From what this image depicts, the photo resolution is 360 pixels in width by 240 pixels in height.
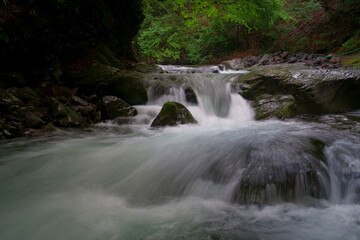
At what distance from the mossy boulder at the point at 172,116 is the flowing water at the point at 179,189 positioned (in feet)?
3.94

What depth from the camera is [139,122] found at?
19.3ft

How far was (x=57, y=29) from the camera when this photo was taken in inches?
263

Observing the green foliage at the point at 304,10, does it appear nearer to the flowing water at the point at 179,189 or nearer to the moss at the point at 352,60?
the moss at the point at 352,60

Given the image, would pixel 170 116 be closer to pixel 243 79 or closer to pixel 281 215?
pixel 243 79

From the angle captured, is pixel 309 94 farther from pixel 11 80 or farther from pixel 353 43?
pixel 11 80

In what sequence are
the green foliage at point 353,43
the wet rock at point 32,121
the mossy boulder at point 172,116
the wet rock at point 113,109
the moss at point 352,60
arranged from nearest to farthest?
1. the wet rock at point 32,121
2. the mossy boulder at point 172,116
3. the wet rock at point 113,109
4. the moss at point 352,60
5. the green foliage at point 353,43

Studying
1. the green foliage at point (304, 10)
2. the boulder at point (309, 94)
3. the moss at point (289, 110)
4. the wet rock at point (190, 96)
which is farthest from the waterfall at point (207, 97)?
the green foliage at point (304, 10)

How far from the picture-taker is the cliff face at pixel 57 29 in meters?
5.62

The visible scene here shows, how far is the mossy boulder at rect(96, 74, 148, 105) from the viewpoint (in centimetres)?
688

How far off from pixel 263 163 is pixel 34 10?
668 centimetres

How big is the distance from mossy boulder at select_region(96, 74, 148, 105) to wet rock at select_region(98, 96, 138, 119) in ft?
2.49

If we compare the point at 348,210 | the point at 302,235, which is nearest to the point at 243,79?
the point at 348,210

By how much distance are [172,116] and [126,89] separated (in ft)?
7.62

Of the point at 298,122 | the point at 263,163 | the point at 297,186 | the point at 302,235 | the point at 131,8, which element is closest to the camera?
the point at 302,235
